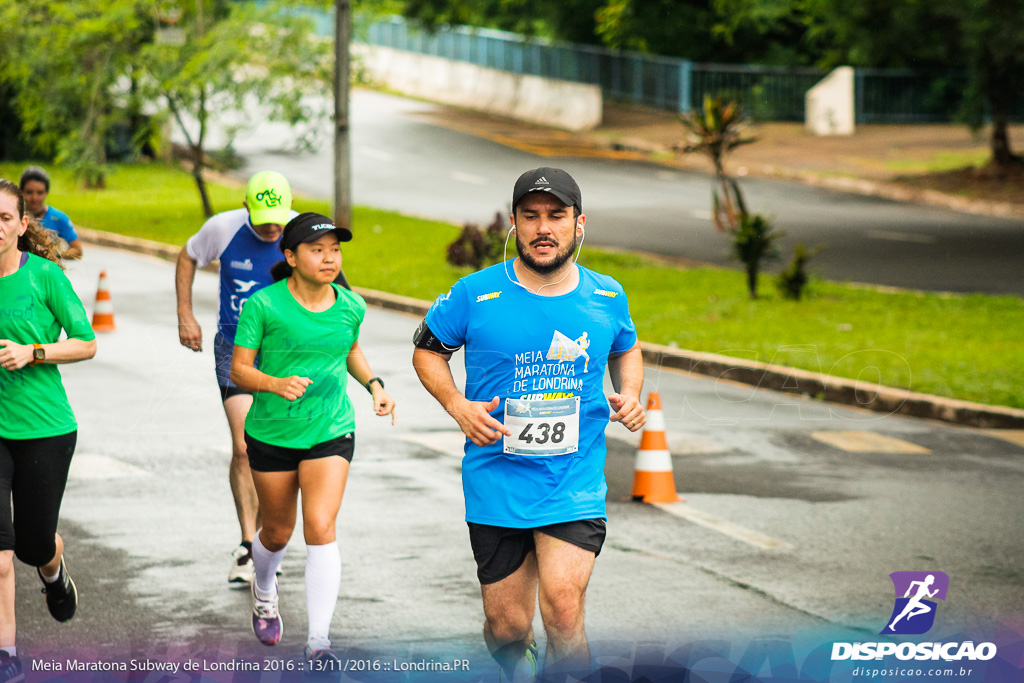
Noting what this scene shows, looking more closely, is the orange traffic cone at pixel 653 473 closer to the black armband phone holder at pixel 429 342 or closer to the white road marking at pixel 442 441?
the white road marking at pixel 442 441

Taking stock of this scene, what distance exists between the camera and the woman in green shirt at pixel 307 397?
5.82 meters

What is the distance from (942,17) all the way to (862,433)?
2000cm

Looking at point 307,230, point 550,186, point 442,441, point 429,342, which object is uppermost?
point 550,186

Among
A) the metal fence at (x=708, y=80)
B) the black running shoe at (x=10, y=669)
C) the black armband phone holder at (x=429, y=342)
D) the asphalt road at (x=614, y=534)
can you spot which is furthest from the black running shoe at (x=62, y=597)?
the metal fence at (x=708, y=80)

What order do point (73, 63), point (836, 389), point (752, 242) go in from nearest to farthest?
point (836, 389) < point (752, 242) < point (73, 63)

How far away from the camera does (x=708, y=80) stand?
42938 mm

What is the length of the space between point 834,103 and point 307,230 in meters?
35.4

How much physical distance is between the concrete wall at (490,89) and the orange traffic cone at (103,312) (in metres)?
26.1

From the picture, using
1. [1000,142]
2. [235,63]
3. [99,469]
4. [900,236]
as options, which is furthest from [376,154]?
Result: [99,469]

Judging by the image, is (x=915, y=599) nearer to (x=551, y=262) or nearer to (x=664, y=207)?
(x=551, y=262)

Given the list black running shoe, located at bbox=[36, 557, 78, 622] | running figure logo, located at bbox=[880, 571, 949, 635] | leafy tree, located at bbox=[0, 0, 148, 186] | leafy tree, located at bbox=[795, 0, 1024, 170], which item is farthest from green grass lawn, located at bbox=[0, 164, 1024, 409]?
leafy tree, located at bbox=[795, 0, 1024, 170]

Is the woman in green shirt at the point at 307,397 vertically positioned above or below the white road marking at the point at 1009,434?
above

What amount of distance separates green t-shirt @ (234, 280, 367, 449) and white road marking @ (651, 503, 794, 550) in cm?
291

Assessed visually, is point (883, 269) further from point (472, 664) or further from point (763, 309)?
point (472, 664)
